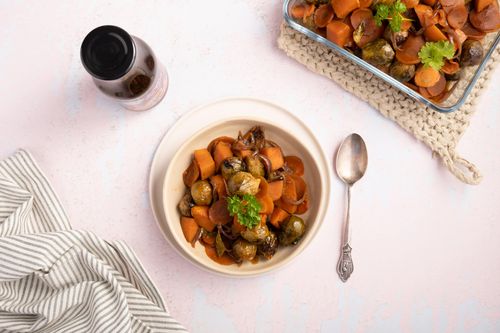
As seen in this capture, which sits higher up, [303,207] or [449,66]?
[449,66]

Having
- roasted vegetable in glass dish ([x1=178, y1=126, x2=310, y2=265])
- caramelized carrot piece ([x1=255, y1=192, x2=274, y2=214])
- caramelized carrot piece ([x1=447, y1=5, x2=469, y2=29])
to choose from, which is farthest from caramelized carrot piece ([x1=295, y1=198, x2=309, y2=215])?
caramelized carrot piece ([x1=447, y1=5, x2=469, y2=29])

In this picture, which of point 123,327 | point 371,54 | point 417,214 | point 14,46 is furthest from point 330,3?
point 123,327

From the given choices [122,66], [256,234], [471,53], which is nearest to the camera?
[122,66]

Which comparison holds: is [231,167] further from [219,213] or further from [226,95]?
[226,95]

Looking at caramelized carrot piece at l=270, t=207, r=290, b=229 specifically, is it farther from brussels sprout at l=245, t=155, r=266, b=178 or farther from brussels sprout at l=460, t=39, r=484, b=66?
brussels sprout at l=460, t=39, r=484, b=66

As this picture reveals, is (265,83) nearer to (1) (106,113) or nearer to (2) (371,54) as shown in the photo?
(2) (371,54)

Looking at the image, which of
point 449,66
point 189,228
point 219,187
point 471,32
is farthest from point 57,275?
point 471,32
